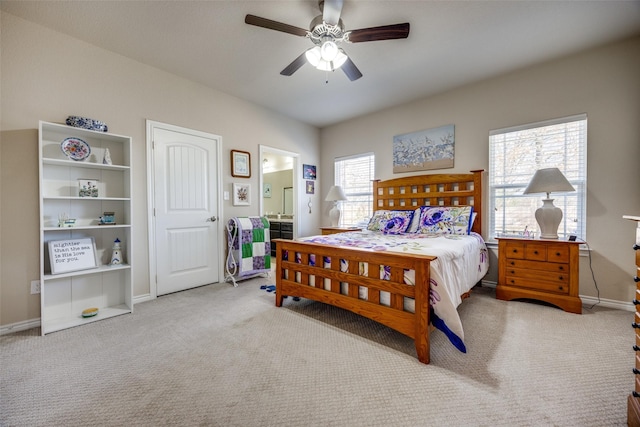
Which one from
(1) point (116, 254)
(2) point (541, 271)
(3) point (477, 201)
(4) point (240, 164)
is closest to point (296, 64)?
(4) point (240, 164)

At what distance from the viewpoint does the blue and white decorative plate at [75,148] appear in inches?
89.4

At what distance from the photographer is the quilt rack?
3.50 metres

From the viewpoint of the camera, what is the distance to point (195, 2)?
6.64 feet

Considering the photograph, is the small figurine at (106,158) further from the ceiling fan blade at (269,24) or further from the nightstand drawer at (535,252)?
the nightstand drawer at (535,252)

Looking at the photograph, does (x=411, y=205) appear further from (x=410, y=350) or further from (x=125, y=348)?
(x=125, y=348)

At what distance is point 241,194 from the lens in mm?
3795

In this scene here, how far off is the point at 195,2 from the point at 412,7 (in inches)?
69.5

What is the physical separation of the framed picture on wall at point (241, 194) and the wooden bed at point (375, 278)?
4.74ft

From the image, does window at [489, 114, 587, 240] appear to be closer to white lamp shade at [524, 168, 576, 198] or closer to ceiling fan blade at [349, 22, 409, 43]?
white lamp shade at [524, 168, 576, 198]

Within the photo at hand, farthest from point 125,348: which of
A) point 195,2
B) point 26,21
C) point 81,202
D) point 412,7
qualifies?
point 412,7

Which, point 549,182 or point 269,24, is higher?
point 269,24

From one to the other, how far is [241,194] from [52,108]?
2.07 meters

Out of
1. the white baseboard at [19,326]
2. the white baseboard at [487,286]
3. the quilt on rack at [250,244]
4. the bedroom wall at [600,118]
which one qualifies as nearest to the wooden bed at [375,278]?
the bedroom wall at [600,118]

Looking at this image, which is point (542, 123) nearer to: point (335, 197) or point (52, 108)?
point (335, 197)
